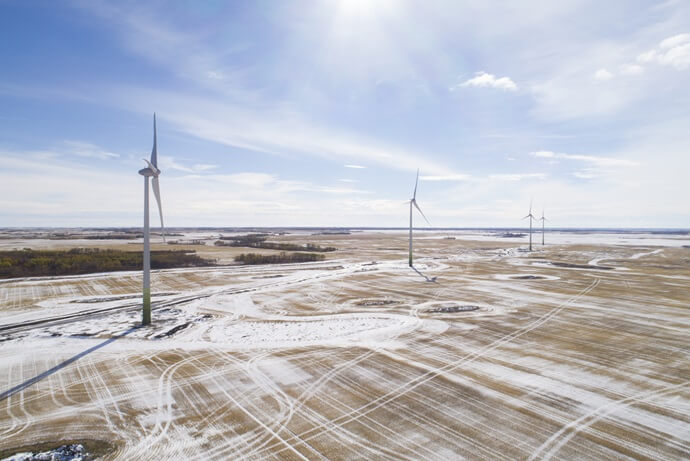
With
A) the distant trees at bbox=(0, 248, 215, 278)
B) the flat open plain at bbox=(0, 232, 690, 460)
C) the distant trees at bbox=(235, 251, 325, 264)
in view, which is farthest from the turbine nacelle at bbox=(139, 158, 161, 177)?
the distant trees at bbox=(235, 251, 325, 264)

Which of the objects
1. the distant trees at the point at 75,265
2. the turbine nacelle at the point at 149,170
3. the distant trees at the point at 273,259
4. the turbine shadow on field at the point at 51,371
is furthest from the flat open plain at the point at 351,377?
the distant trees at the point at 273,259

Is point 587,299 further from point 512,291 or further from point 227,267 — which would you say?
point 227,267

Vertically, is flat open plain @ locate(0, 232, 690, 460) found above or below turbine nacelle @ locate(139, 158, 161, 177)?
below

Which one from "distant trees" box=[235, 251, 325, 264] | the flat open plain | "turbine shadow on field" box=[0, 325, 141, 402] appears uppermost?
"distant trees" box=[235, 251, 325, 264]

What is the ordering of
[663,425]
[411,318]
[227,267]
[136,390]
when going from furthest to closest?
1. [227,267]
2. [411,318]
3. [136,390]
4. [663,425]

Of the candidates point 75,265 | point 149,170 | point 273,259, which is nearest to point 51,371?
point 149,170

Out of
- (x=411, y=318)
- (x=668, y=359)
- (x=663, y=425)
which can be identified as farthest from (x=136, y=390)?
(x=668, y=359)

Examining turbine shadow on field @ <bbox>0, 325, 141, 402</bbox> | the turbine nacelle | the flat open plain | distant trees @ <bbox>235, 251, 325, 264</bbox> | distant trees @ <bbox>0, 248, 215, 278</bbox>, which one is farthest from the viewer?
distant trees @ <bbox>235, 251, 325, 264</bbox>

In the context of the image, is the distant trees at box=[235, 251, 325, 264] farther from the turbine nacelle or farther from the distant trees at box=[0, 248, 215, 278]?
the turbine nacelle

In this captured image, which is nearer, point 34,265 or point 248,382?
point 248,382
